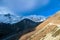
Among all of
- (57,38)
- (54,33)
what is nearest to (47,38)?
(54,33)

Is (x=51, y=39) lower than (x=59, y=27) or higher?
lower

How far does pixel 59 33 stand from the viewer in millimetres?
47812

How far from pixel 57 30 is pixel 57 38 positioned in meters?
4.96

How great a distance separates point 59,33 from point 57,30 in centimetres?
206

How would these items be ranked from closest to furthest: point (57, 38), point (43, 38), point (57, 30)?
point (57, 38), point (57, 30), point (43, 38)

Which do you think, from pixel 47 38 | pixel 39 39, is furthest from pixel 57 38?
pixel 39 39

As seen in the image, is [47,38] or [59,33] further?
[47,38]

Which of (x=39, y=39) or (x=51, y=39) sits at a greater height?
(x=39, y=39)

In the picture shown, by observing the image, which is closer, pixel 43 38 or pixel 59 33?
pixel 59 33

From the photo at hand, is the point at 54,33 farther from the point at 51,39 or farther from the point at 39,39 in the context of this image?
the point at 39,39

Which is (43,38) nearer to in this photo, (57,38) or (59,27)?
(59,27)

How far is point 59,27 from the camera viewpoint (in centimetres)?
5156

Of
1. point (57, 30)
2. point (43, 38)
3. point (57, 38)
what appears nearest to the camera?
point (57, 38)

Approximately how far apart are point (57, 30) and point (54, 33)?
1.26 m
